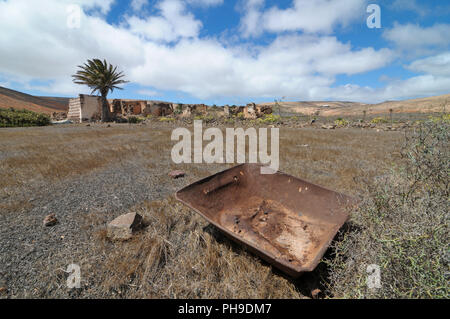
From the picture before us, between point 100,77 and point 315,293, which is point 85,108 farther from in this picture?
point 315,293

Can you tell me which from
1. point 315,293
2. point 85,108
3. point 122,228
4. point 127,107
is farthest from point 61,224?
point 127,107

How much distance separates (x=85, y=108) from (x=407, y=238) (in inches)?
1275

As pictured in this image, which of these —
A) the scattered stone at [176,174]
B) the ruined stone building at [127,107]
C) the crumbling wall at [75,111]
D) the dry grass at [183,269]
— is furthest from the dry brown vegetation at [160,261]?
the ruined stone building at [127,107]

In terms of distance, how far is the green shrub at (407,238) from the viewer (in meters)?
1.25

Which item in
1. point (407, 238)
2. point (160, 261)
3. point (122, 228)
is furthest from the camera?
point (122, 228)

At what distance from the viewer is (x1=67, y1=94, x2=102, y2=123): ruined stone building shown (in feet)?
81.5

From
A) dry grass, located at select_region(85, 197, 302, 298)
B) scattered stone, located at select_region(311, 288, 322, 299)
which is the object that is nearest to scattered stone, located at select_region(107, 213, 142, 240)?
dry grass, located at select_region(85, 197, 302, 298)

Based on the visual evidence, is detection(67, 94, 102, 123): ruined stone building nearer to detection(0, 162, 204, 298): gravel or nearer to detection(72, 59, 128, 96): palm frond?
detection(72, 59, 128, 96): palm frond

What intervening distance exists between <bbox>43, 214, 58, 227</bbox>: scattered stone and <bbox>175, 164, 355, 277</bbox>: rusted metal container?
1.90m

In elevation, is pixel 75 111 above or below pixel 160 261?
above

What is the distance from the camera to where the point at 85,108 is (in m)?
25.0
